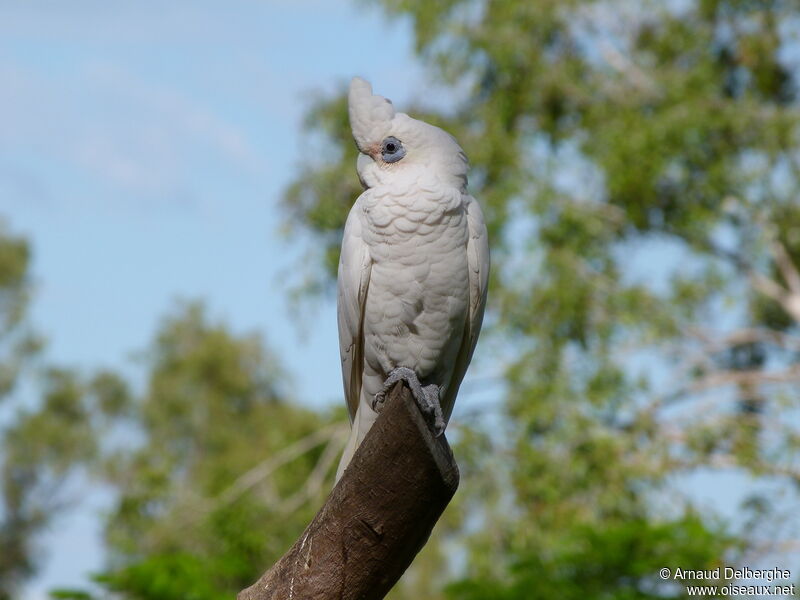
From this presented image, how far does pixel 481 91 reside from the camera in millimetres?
11188

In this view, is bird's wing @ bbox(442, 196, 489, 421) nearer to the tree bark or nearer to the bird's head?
the bird's head

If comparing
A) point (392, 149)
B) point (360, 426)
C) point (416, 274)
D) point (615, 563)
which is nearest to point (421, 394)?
point (416, 274)

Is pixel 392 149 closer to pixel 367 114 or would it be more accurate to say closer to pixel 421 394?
pixel 367 114

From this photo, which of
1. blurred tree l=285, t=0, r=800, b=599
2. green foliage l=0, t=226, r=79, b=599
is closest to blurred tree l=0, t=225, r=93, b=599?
green foliage l=0, t=226, r=79, b=599

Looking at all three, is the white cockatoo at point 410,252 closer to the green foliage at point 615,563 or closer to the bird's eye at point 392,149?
the bird's eye at point 392,149

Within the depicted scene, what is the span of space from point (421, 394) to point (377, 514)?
1.38 feet

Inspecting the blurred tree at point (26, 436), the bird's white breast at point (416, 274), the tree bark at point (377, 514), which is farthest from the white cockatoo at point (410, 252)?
the blurred tree at point (26, 436)

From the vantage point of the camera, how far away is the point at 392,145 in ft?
10.4

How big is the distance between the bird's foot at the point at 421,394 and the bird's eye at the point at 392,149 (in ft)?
2.07

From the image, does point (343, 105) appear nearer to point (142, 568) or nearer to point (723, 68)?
point (723, 68)

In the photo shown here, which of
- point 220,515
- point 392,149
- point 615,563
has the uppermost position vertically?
point 220,515

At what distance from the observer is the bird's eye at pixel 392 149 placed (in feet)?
10.4

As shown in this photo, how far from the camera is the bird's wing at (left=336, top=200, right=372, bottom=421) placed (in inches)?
128

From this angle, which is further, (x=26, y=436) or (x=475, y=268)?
(x=26, y=436)
